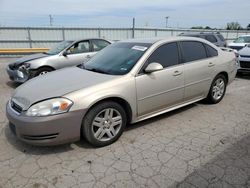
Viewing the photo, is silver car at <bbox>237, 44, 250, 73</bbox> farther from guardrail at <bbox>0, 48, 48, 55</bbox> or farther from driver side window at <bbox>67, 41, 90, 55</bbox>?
guardrail at <bbox>0, 48, 48, 55</bbox>

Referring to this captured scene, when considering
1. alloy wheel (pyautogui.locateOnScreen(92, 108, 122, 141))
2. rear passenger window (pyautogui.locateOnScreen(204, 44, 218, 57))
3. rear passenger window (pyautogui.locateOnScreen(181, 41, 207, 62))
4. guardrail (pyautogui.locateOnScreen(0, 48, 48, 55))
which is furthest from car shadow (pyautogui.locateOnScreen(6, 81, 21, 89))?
guardrail (pyautogui.locateOnScreen(0, 48, 48, 55))

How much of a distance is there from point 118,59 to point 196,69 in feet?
5.13

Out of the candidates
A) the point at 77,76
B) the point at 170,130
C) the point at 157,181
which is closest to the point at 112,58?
the point at 77,76

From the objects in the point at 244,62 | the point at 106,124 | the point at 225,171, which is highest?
the point at 244,62

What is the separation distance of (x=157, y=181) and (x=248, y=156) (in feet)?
4.56

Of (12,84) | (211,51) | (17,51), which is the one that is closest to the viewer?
(211,51)

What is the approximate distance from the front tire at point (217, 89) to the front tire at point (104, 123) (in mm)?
2374

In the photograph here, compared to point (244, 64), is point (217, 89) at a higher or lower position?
lower

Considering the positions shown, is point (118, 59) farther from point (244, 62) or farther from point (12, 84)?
point (244, 62)

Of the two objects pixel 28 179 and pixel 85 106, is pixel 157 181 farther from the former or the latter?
pixel 28 179

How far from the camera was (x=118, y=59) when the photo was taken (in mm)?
3822

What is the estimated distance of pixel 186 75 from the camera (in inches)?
161

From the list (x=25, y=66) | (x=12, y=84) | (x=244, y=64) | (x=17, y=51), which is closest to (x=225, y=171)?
(x=25, y=66)

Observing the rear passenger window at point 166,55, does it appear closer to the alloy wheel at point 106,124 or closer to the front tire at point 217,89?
the alloy wheel at point 106,124
